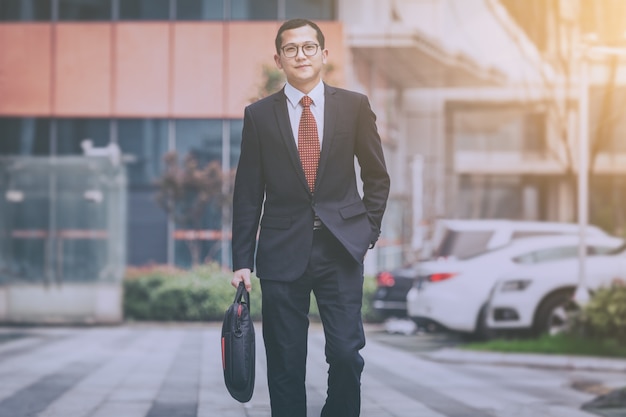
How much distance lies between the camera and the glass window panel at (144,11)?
24641 millimetres

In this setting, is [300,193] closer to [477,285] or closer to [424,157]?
[477,285]

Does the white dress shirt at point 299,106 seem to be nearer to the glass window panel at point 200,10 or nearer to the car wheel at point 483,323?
the car wheel at point 483,323

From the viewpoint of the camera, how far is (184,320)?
21047mm

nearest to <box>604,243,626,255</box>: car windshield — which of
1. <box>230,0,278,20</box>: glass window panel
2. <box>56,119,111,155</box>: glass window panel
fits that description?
<box>230,0,278,20</box>: glass window panel

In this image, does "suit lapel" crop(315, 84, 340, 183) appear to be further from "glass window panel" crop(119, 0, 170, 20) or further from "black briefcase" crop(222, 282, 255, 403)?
"glass window panel" crop(119, 0, 170, 20)

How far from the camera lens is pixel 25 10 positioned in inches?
975

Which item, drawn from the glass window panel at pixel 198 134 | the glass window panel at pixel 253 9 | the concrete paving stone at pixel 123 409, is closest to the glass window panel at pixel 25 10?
the glass window panel at pixel 198 134

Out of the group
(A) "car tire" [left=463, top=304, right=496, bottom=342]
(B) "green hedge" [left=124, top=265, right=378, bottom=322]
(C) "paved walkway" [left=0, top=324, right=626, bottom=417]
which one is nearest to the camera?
(C) "paved walkway" [left=0, top=324, right=626, bottom=417]

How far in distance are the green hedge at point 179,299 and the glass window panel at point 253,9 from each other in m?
6.17

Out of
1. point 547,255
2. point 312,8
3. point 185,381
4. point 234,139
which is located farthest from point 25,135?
point 185,381

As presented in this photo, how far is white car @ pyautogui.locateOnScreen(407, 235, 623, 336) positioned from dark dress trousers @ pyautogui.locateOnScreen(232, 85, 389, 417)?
10.3m

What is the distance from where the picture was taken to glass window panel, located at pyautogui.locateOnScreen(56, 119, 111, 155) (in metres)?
24.7

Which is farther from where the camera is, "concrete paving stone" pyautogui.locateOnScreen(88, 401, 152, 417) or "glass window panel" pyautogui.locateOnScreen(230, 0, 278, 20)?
"glass window panel" pyautogui.locateOnScreen(230, 0, 278, 20)

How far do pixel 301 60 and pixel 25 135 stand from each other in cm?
2046
